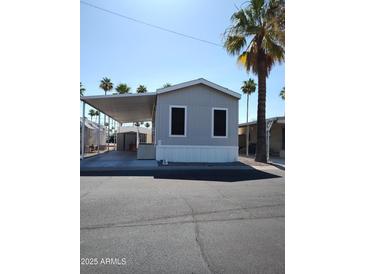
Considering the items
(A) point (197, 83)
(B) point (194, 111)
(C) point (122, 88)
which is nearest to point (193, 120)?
(B) point (194, 111)

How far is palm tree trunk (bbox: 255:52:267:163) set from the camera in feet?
45.3

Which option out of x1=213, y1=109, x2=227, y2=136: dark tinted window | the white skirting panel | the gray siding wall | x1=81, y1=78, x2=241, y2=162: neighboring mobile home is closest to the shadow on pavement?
the white skirting panel

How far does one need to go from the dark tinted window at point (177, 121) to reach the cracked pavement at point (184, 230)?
7.47 metres

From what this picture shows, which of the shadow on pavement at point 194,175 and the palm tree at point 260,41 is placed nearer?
the shadow on pavement at point 194,175

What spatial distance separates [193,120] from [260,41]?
5.57m

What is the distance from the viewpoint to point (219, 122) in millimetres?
14164

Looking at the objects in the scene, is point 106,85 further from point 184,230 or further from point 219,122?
point 184,230

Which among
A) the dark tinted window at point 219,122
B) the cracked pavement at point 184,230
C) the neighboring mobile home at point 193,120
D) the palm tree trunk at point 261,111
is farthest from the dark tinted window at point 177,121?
the cracked pavement at point 184,230

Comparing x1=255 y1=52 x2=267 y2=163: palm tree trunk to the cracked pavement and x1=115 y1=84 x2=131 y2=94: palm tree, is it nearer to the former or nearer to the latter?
the cracked pavement

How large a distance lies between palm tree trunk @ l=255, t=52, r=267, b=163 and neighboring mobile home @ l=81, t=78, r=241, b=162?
1252 mm

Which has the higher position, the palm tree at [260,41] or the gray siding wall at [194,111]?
the palm tree at [260,41]

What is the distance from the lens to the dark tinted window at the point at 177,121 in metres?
13.7

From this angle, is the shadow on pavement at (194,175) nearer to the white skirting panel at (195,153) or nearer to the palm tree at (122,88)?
the white skirting panel at (195,153)
